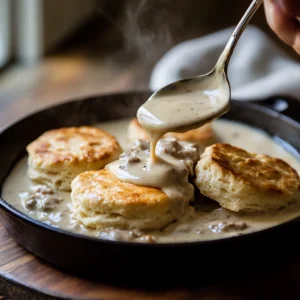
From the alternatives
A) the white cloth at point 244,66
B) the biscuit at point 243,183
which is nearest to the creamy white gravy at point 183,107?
the biscuit at point 243,183

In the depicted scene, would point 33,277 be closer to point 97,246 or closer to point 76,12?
point 97,246

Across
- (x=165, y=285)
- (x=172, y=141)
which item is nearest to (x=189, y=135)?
(x=172, y=141)

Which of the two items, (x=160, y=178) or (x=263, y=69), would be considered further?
(x=263, y=69)

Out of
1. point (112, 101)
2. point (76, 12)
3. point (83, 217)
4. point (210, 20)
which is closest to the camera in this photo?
point (83, 217)

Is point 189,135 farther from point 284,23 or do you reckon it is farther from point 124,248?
point 124,248

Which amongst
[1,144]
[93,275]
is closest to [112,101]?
[1,144]

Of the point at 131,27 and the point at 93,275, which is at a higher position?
the point at 131,27

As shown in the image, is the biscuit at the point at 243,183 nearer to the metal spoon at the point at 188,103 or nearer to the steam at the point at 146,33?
the metal spoon at the point at 188,103
